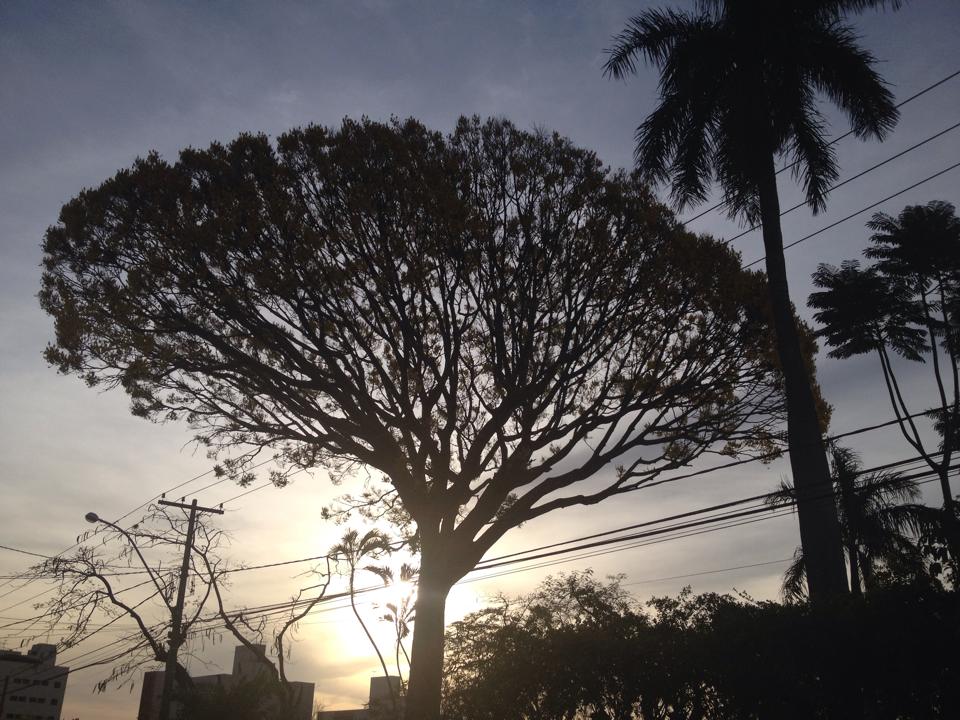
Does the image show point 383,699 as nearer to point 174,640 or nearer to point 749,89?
point 174,640

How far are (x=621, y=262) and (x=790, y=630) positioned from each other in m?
8.23

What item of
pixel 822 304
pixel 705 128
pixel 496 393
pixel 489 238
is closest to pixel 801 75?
pixel 705 128

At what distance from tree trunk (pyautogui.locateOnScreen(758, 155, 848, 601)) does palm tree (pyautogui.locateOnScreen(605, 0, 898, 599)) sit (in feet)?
0.17

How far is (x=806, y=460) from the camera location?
A: 47.7ft

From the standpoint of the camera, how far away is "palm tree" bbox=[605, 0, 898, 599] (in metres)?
17.0

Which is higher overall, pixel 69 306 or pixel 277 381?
pixel 69 306

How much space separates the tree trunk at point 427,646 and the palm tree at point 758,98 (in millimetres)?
8480

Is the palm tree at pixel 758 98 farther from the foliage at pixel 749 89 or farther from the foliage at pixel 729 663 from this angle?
the foliage at pixel 729 663

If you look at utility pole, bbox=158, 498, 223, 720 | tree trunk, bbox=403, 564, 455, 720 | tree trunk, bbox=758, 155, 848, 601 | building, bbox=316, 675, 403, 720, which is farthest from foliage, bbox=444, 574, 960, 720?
utility pole, bbox=158, 498, 223, 720

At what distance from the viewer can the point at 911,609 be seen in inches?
344

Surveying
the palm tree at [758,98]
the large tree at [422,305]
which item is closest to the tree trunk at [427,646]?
the large tree at [422,305]

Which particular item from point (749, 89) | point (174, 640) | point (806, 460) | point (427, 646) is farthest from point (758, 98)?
point (174, 640)

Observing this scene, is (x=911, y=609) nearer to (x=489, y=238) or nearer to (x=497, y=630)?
(x=497, y=630)

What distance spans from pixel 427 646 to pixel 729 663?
666 centimetres
